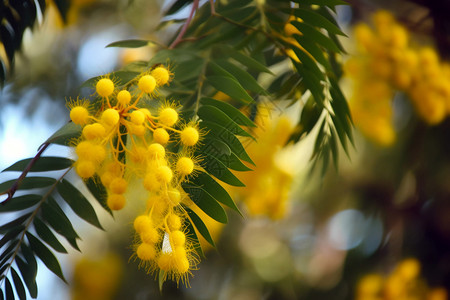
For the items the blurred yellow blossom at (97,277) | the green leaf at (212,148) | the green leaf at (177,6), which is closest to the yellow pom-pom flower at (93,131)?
the green leaf at (212,148)

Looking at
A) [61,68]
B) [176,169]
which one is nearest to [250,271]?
[61,68]

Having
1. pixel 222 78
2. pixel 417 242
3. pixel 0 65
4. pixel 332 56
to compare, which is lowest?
pixel 417 242

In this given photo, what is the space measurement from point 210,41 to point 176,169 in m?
0.32

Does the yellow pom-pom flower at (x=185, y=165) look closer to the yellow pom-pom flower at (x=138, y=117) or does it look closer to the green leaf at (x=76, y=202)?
the yellow pom-pom flower at (x=138, y=117)

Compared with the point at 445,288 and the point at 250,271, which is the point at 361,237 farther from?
the point at 250,271

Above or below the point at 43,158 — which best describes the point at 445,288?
below

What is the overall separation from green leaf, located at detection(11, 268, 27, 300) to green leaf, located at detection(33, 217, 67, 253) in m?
0.05

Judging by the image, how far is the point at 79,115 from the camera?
0.43 meters

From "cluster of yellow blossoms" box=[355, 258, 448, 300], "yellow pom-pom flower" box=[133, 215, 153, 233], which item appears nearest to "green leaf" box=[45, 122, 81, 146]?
"yellow pom-pom flower" box=[133, 215, 153, 233]

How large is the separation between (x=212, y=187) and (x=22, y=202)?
0.92 feet

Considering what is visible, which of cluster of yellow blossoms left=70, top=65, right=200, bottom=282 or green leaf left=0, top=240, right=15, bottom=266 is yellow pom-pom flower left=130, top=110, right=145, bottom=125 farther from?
green leaf left=0, top=240, right=15, bottom=266

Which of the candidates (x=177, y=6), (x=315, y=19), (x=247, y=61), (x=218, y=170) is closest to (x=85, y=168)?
(x=218, y=170)

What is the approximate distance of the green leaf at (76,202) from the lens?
57 centimetres

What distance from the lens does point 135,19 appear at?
143 cm
